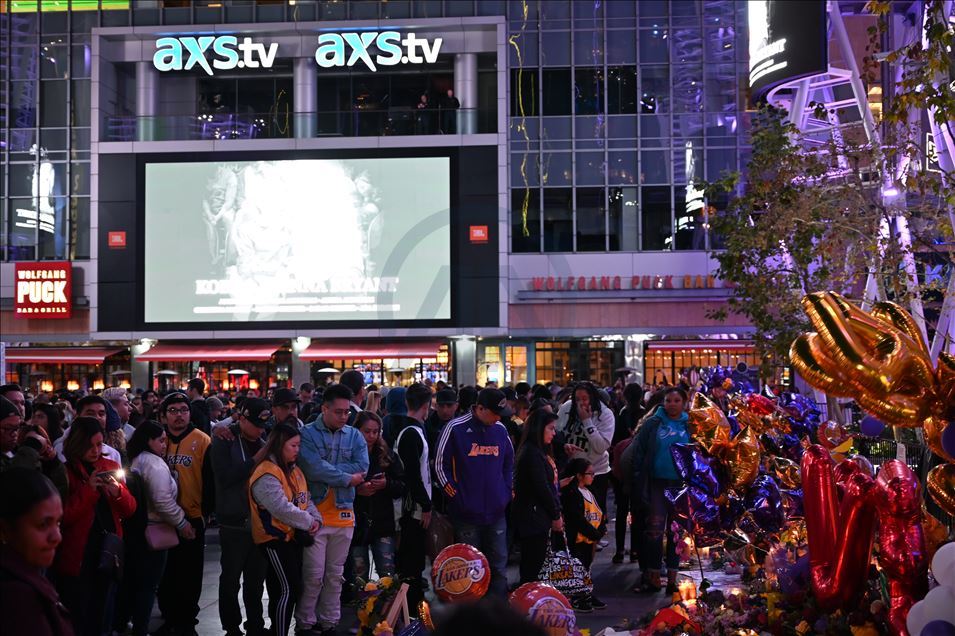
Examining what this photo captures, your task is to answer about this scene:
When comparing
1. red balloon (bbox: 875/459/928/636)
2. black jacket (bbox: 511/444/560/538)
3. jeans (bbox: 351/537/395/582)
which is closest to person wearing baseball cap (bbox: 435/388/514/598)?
black jacket (bbox: 511/444/560/538)

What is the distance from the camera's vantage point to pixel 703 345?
108 ft

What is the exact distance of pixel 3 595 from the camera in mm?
3363

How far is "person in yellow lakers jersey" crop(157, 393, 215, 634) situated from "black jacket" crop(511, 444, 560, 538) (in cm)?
258

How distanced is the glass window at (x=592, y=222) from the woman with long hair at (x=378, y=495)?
2500cm

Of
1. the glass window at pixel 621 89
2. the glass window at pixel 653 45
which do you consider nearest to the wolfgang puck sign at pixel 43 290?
the glass window at pixel 621 89

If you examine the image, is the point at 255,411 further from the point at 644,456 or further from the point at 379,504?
the point at 644,456

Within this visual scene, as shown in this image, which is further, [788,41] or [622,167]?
[622,167]

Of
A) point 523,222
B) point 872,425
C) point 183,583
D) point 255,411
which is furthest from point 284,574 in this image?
point 523,222

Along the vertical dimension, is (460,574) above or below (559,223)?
below

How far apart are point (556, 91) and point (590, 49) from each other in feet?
5.69

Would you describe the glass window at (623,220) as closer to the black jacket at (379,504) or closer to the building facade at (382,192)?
the building facade at (382,192)

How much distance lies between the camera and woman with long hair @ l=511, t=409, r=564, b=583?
9023mm

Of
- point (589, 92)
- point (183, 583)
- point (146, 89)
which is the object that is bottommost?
point (183, 583)

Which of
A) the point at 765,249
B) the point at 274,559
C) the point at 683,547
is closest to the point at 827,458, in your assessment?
the point at 683,547
